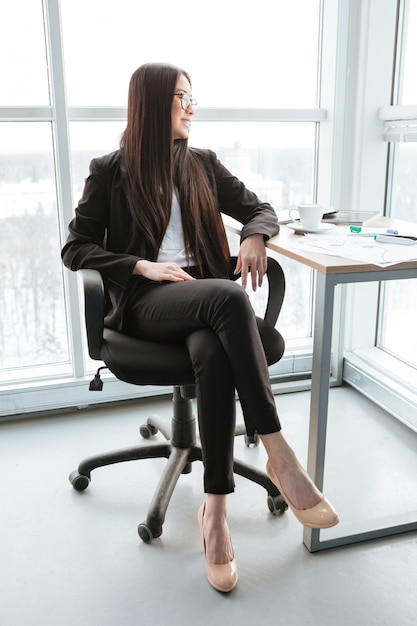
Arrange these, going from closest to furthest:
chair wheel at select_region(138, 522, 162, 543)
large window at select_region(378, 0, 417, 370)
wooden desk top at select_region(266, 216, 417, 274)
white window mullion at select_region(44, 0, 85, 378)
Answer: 1. wooden desk top at select_region(266, 216, 417, 274)
2. chair wheel at select_region(138, 522, 162, 543)
3. white window mullion at select_region(44, 0, 85, 378)
4. large window at select_region(378, 0, 417, 370)

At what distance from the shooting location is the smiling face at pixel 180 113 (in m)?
1.85

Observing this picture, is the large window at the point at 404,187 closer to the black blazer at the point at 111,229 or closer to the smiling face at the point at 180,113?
the black blazer at the point at 111,229

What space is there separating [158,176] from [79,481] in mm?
933

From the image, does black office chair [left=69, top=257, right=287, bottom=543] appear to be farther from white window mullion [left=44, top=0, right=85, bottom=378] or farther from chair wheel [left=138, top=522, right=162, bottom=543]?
white window mullion [left=44, top=0, right=85, bottom=378]

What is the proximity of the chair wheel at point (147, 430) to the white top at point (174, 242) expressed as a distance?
2.21 ft

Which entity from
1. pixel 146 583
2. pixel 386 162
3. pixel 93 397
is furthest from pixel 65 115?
pixel 146 583

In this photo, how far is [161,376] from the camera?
1.58 m

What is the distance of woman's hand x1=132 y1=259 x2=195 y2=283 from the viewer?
1.67 metres

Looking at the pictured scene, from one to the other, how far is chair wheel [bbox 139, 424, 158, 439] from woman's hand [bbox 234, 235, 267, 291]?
2.44 feet

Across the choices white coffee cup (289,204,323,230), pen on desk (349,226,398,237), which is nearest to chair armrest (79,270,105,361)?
white coffee cup (289,204,323,230)

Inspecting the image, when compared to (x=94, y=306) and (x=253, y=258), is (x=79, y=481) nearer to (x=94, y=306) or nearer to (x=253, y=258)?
(x=94, y=306)

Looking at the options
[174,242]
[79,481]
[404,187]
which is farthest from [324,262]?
[404,187]

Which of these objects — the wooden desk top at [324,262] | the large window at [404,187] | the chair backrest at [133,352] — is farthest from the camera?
the large window at [404,187]

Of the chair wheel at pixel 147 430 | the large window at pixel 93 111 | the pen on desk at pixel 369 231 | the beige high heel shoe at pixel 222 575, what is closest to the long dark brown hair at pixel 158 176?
the pen on desk at pixel 369 231
